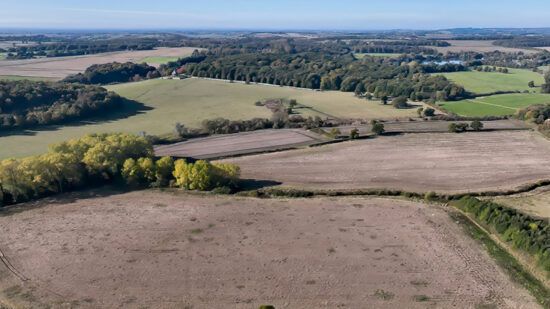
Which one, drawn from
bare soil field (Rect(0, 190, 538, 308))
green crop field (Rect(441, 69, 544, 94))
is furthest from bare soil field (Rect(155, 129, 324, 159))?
green crop field (Rect(441, 69, 544, 94))

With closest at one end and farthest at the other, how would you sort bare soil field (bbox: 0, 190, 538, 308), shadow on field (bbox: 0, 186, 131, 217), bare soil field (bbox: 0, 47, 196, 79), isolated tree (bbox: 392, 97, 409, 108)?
1. bare soil field (bbox: 0, 190, 538, 308)
2. shadow on field (bbox: 0, 186, 131, 217)
3. isolated tree (bbox: 392, 97, 409, 108)
4. bare soil field (bbox: 0, 47, 196, 79)

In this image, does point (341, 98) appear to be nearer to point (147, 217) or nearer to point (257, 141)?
point (257, 141)

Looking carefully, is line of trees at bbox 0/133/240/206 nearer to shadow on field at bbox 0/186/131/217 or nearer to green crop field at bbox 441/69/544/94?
shadow on field at bbox 0/186/131/217

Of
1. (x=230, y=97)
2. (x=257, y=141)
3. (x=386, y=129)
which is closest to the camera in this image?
(x=257, y=141)

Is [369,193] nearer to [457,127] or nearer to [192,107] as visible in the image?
[457,127]

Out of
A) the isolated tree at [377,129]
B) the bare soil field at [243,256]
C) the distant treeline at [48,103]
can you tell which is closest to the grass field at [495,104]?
the isolated tree at [377,129]

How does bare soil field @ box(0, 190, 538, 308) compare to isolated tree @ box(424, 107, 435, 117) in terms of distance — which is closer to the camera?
bare soil field @ box(0, 190, 538, 308)

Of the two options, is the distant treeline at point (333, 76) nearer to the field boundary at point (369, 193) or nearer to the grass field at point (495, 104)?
the grass field at point (495, 104)

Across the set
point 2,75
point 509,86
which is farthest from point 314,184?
point 2,75
